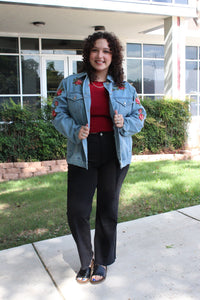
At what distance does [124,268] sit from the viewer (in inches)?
113

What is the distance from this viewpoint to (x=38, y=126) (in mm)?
7098

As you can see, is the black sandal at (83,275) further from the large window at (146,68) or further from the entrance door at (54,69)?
the large window at (146,68)

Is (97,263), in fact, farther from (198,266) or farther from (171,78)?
(171,78)

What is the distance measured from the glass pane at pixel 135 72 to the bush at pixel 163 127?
164 inches

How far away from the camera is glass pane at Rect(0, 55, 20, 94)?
34.4 feet

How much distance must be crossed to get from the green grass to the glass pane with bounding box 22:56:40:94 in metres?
5.17

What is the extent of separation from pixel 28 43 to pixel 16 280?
9.35 meters

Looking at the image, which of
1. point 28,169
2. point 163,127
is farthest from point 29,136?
point 163,127

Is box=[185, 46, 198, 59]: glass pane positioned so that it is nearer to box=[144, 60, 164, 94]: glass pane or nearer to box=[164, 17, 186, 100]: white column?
box=[144, 60, 164, 94]: glass pane

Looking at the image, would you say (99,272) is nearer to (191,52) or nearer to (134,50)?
(134,50)

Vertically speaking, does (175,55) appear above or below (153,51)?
below

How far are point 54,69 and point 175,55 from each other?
419cm

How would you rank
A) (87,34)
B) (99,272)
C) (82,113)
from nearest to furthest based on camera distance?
(82,113), (99,272), (87,34)

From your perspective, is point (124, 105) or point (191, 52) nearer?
point (124, 105)
